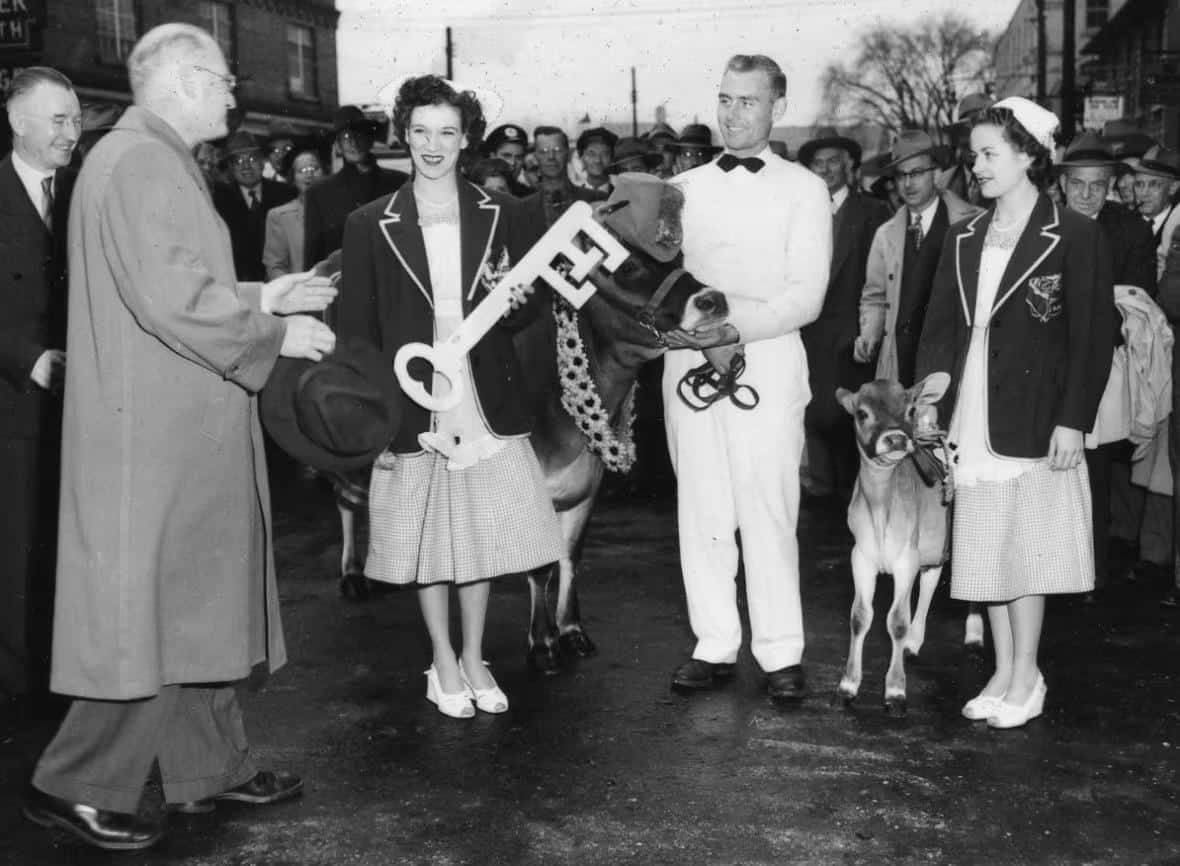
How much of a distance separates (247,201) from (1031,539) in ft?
29.8

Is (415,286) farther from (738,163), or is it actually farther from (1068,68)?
(1068,68)

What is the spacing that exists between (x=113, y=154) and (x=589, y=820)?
8.09 ft

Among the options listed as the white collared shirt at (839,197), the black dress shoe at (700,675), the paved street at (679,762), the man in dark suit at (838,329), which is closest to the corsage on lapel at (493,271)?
the paved street at (679,762)

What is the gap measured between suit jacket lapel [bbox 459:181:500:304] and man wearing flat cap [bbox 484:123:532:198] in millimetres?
5917

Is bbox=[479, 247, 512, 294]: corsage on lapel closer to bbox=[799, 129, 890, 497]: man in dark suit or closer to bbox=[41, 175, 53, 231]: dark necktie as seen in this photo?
bbox=[41, 175, 53, 231]: dark necktie

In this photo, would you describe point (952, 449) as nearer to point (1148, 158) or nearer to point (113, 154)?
point (113, 154)

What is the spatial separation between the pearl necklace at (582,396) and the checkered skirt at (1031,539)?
5.11 feet

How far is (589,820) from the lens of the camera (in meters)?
4.52

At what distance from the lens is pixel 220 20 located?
94.6ft

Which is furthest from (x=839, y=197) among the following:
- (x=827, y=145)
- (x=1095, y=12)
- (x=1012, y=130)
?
(x=1095, y=12)

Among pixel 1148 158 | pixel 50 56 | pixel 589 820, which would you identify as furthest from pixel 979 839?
pixel 50 56

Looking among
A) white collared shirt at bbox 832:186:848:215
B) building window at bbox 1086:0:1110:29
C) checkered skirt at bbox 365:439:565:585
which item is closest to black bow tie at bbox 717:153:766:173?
checkered skirt at bbox 365:439:565:585

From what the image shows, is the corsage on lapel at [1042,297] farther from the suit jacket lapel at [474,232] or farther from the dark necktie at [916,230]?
the dark necktie at [916,230]

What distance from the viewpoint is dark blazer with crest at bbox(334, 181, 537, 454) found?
533 cm
